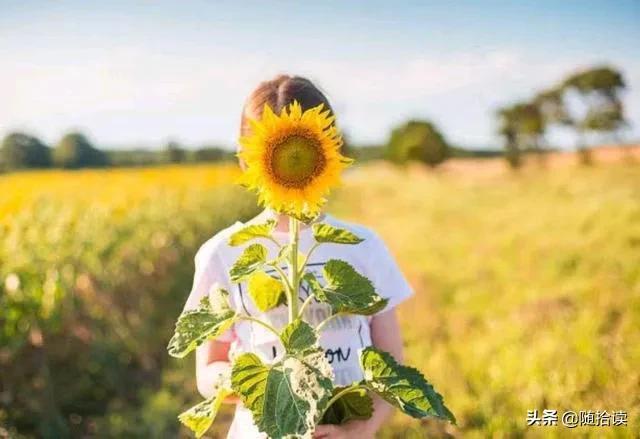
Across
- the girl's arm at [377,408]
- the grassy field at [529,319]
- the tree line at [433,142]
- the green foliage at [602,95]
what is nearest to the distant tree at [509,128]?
the tree line at [433,142]

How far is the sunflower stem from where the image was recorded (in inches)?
52.1

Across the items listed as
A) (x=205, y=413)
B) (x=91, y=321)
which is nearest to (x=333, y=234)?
(x=205, y=413)

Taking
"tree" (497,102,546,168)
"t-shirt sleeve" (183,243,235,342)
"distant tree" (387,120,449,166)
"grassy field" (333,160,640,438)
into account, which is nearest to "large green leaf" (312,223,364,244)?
"t-shirt sleeve" (183,243,235,342)

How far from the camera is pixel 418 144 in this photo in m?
66.8

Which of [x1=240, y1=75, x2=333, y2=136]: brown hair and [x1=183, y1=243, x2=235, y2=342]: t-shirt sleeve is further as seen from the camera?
[x1=183, y1=243, x2=235, y2=342]: t-shirt sleeve

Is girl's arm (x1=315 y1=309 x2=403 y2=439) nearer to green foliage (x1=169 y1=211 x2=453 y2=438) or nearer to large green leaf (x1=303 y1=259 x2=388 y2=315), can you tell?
green foliage (x1=169 y1=211 x2=453 y2=438)

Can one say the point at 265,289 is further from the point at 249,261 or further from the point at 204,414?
the point at 204,414

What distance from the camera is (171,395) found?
4.62m

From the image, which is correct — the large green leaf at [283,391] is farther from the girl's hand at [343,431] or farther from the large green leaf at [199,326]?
the girl's hand at [343,431]

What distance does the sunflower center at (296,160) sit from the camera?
1.26 m

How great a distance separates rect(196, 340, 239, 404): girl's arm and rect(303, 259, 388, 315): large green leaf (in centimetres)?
47

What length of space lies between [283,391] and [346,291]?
23 cm

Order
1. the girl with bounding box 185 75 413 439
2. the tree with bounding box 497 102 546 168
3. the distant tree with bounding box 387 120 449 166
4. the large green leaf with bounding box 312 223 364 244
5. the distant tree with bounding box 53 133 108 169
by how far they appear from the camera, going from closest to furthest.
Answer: the large green leaf with bounding box 312 223 364 244
the girl with bounding box 185 75 413 439
the distant tree with bounding box 53 133 108 169
the tree with bounding box 497 102 546 168
the distant tree with bounding box 387 120 449 166

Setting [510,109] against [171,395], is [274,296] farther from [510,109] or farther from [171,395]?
[510,109]
